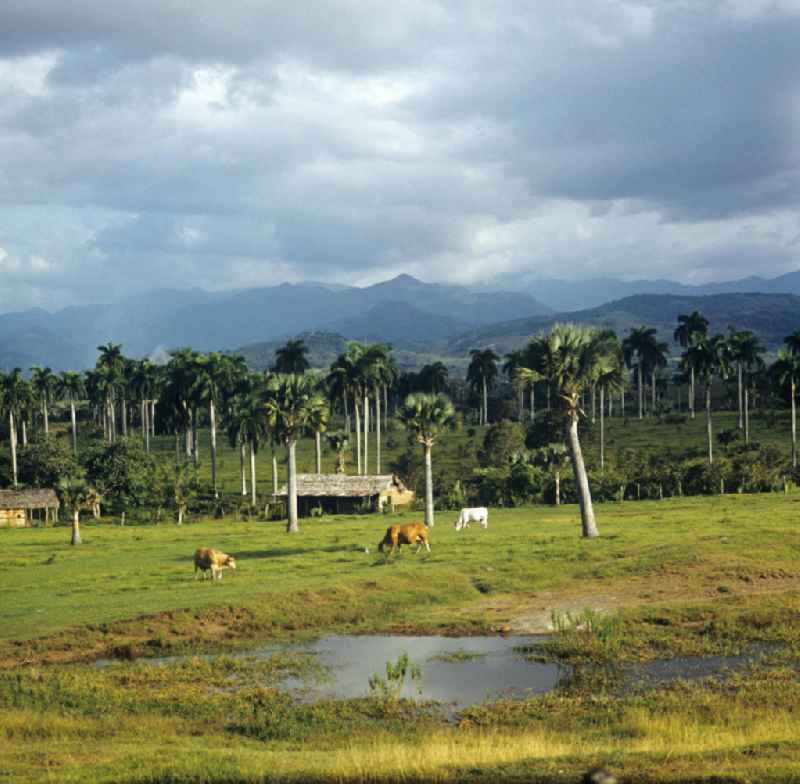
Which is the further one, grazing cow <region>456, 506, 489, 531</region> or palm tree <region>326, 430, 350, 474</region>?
palm tree <region>326, 430, 350, 474</region>

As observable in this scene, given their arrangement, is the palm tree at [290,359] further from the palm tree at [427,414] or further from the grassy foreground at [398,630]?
the grassy foreground at [398,630]

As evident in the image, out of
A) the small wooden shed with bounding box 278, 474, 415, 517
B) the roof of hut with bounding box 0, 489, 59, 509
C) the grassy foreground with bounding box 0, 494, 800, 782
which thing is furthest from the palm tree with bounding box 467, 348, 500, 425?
the grassy foreground with bounding box 0, 494, 800, 782

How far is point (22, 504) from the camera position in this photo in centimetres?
9012

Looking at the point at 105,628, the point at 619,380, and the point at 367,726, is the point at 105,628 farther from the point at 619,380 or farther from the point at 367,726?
the point at 619,380

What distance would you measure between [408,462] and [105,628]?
82092 millimetres

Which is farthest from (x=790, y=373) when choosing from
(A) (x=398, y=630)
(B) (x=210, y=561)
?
(A) (x=398, y=630)

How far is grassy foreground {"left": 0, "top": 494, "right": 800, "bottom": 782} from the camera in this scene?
17.2m

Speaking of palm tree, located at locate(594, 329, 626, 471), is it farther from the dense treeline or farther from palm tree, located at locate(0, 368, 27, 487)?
palm tree, located at locate(0, 368, 27, 487)

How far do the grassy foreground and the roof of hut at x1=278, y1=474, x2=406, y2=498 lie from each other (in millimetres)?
36240

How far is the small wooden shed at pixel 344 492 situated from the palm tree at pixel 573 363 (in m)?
40.3

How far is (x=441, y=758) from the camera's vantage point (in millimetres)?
17344

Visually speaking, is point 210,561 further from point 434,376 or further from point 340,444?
point 434,376

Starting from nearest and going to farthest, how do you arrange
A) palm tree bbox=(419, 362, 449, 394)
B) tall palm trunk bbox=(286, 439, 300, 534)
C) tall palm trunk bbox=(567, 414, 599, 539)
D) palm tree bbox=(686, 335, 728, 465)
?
tall palm trunk bbox=(567, 414, 599, 539) < tall palm trunk bbox=(286, 439, 300, 534) < palm tree bbox=(686, 335, 728, 465) < palm tree bbox=(419, 362, 449, 394)

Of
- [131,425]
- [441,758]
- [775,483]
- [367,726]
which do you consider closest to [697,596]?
[367,726]
